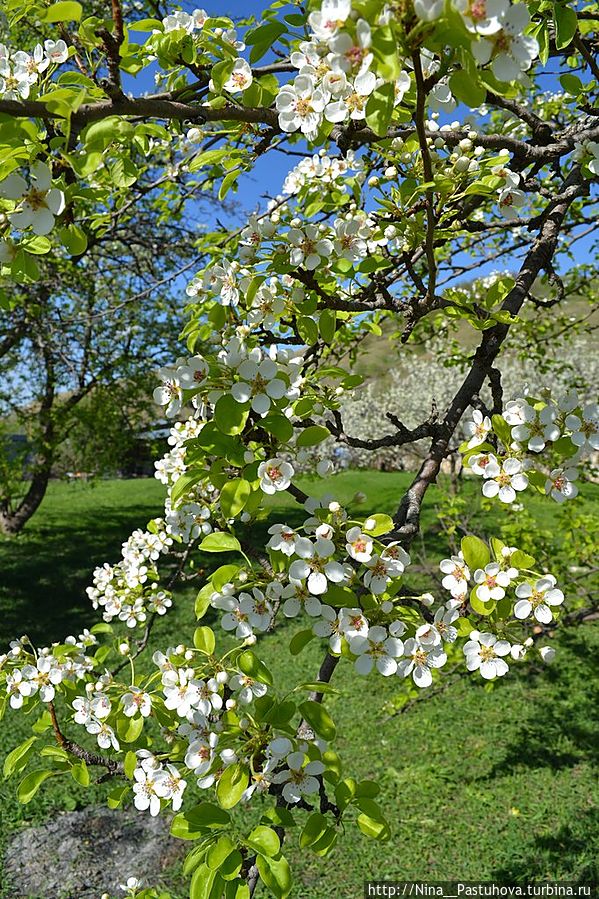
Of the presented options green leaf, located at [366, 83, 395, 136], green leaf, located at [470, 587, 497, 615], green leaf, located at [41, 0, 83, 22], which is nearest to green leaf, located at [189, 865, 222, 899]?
green leaf, located at [470, 587, 497, 615]

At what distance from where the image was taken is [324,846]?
1.25 meters

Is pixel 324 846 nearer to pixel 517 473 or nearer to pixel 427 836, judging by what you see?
pixel 517 473

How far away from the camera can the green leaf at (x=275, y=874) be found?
3.65 feet

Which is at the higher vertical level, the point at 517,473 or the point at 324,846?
the point at 517,473

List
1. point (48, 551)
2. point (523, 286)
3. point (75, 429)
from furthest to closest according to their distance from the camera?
point (48, 551) → point (75, 429) → point (523, 286)

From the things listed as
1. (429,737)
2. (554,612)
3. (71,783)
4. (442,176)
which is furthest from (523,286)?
(71,783)

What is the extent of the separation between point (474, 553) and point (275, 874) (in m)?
0.69

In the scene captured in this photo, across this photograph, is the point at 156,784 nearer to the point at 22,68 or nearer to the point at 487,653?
the point at 487,653

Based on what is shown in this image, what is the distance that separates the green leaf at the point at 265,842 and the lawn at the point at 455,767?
2316 mm

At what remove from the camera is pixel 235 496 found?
46.9 inches

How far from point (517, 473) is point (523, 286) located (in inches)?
26.4

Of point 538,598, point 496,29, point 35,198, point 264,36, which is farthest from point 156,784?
point 264,36

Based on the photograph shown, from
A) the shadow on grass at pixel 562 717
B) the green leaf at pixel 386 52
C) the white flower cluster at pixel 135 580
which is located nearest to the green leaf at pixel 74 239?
the green leaf at pixel 386 52

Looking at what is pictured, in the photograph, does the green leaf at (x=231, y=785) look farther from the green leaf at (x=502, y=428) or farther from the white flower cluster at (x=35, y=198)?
the white flower cluster at (x=35, y=198)
